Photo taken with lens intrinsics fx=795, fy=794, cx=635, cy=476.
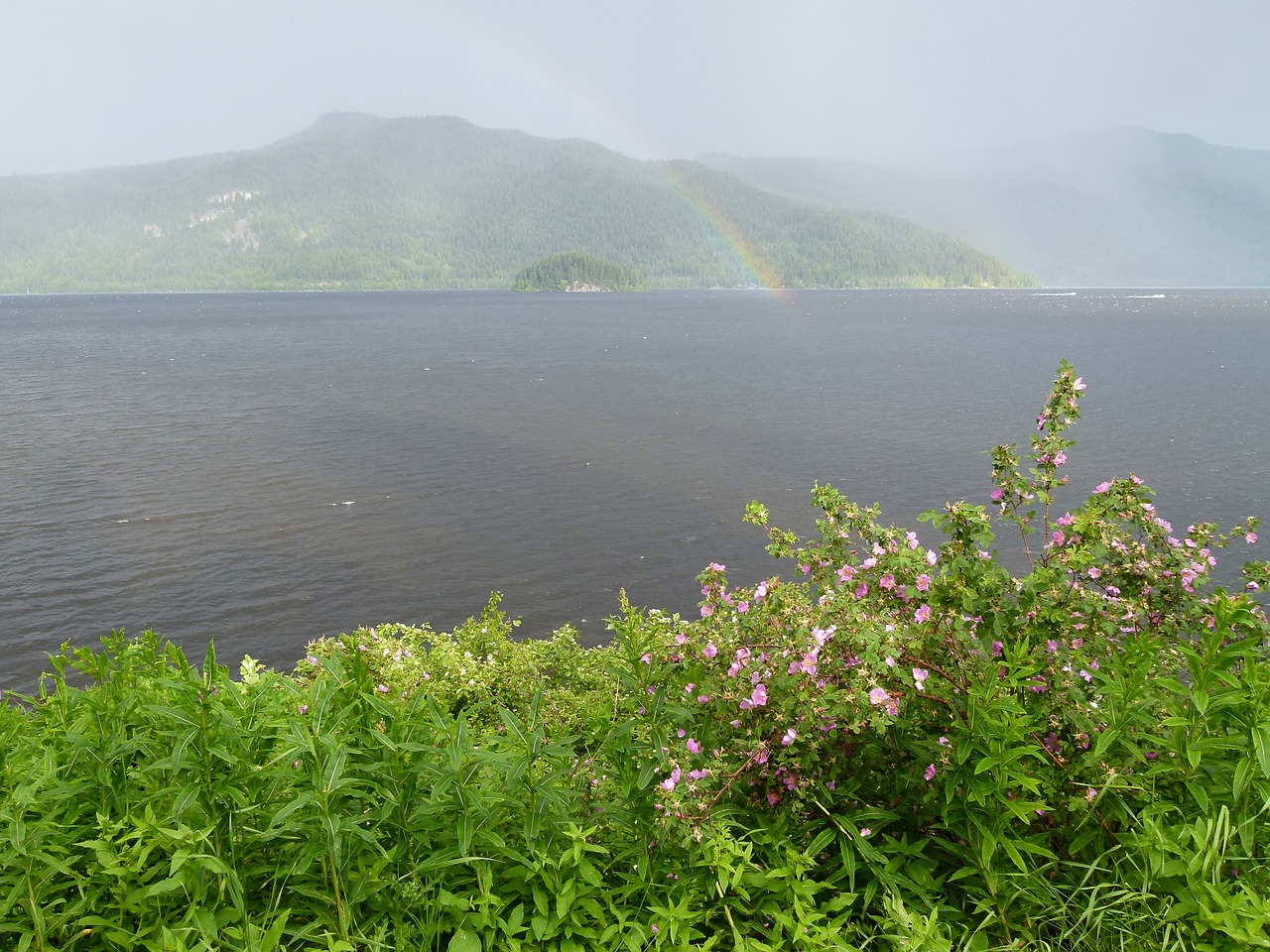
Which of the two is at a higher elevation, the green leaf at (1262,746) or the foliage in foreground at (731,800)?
the green leaf at (1262,746)

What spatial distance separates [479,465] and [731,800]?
38.6m

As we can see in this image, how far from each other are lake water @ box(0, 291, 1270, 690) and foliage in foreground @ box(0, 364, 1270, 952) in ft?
63.9

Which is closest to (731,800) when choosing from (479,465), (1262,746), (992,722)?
(992,722)

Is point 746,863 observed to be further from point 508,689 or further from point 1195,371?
point 1195,371

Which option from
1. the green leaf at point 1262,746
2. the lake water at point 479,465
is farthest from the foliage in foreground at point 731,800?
the lake water at point 479,465

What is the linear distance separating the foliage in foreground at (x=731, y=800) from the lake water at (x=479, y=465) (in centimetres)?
1948

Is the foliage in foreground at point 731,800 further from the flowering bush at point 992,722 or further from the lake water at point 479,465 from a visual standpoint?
the lake water at point 479,465

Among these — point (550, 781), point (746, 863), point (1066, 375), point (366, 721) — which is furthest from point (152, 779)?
point (1066, 375)

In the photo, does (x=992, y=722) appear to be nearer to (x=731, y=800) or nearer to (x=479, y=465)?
(x=731, y=800)

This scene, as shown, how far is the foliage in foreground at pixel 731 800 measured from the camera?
3.47 metres

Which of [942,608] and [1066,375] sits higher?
[1066,375]

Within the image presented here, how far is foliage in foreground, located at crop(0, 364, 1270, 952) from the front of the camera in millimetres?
3471

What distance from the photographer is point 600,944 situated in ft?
11.6

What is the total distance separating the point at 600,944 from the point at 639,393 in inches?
2449
